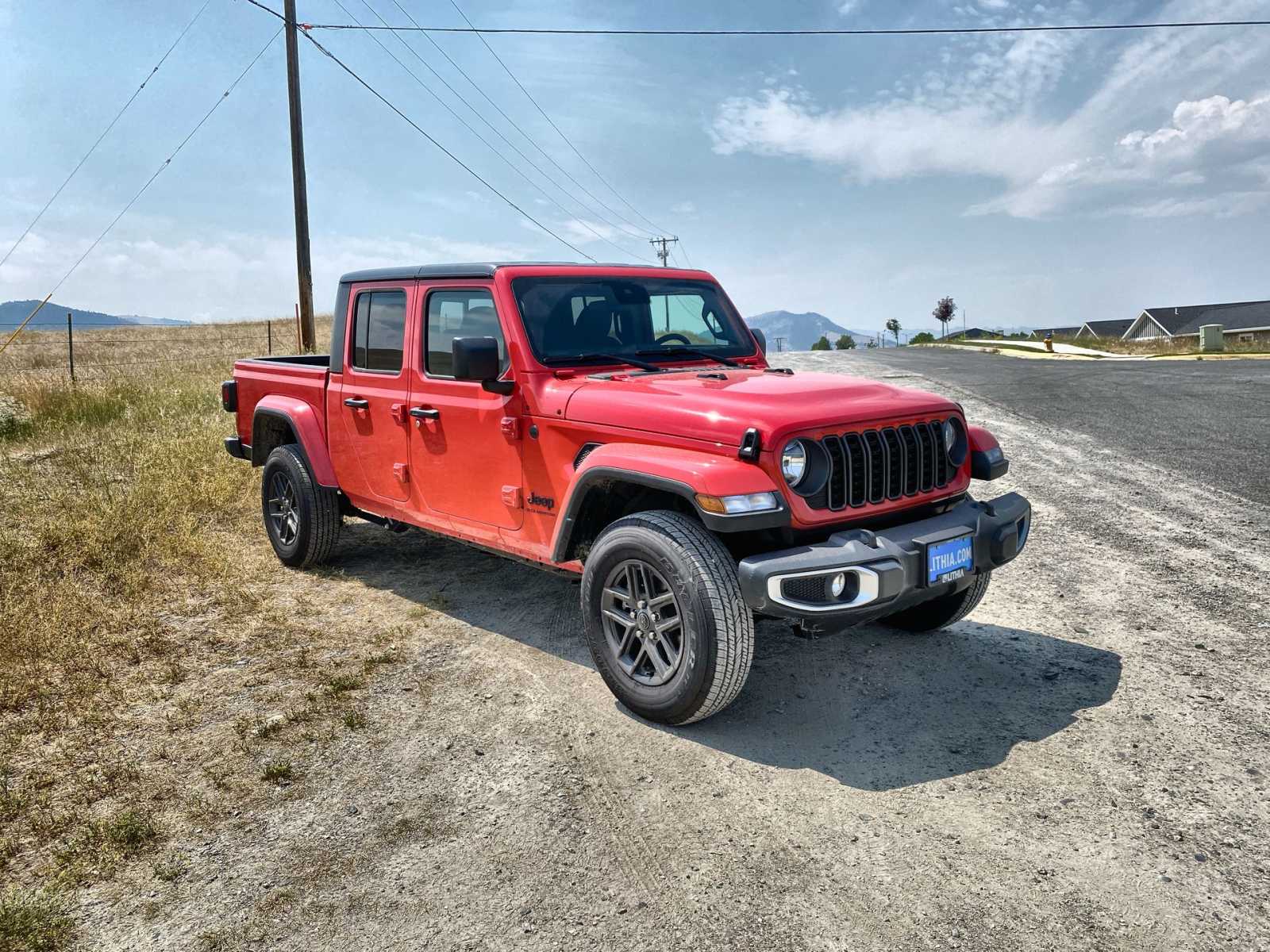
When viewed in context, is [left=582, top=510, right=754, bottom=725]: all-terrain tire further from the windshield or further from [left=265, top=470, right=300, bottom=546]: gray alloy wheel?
[left=265, top=470, right=300, bottom=546]: gray alloy wheel

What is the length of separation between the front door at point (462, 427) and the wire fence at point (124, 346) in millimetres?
13847

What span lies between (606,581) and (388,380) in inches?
87.4

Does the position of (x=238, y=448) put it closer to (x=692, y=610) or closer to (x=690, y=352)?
(x=690, y=352)

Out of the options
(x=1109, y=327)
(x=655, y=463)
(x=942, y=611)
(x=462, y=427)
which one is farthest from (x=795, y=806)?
(x=1109, y=327)

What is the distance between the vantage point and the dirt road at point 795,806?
264 cm

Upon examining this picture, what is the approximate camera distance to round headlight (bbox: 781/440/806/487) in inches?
142

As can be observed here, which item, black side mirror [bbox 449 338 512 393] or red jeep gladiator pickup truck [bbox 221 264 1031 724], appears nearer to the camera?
red jeep gladiator pickup truck [bbox 221 264 1031 724]

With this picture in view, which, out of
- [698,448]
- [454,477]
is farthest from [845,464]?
[454,477]

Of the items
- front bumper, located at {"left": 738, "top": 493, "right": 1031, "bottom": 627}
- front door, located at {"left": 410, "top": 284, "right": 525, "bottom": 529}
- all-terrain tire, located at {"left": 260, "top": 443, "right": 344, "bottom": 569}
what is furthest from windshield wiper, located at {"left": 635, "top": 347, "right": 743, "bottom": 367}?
all-terrain tire, located at {"left": 260, "top": 443, "right": 344, "bottom": 569}

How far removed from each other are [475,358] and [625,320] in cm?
103

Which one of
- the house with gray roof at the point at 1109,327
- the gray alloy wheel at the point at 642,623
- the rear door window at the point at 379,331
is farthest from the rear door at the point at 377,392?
the house with gray roof at the point at 1109,327

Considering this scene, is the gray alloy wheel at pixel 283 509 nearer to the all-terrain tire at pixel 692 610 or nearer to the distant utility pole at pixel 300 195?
the all-terrain tire at pixel 692 610

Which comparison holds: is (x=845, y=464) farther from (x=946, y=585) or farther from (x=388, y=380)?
(x=388, y=380)

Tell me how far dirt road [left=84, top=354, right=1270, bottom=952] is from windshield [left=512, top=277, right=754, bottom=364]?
1592 millimetres
